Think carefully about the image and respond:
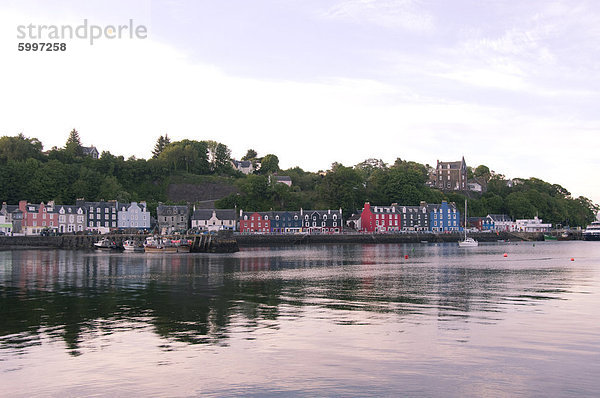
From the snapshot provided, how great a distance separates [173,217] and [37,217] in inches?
1154

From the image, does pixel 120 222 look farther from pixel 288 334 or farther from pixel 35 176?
pixel 288 334

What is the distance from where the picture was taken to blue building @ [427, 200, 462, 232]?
5738 inches

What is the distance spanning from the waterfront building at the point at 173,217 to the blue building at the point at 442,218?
6200 centimetres

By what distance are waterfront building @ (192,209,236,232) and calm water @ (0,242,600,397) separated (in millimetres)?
90399

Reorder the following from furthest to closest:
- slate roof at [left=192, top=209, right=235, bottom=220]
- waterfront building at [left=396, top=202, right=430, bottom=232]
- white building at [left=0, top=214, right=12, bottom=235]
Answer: waterfront building at [left=396, top=202, right=430, bottom=232] < slate roof at [left=192, top=209, right=235, bottom=220] < white building at [left=0, top=214, right=12, bottom=235]

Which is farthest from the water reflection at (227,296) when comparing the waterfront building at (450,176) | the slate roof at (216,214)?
the waterfront building at (450,176)

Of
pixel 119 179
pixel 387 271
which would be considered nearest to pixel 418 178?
pixel 119 179

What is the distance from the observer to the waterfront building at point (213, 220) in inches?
5138

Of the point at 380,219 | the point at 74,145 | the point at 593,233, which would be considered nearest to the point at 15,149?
the point at 74,145

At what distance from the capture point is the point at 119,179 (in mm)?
155625

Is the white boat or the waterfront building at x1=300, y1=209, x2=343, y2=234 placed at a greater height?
the waterfront building at x1=300, y1=209, x2=343, y2=234

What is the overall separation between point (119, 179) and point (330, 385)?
150 m

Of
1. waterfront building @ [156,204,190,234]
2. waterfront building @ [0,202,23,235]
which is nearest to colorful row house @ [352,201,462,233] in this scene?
waterfront building @ [156,204,190,234]

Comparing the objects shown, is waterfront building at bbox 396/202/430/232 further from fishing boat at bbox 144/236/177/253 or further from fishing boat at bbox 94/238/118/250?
fishing boat at bbox 94/238/118/250
